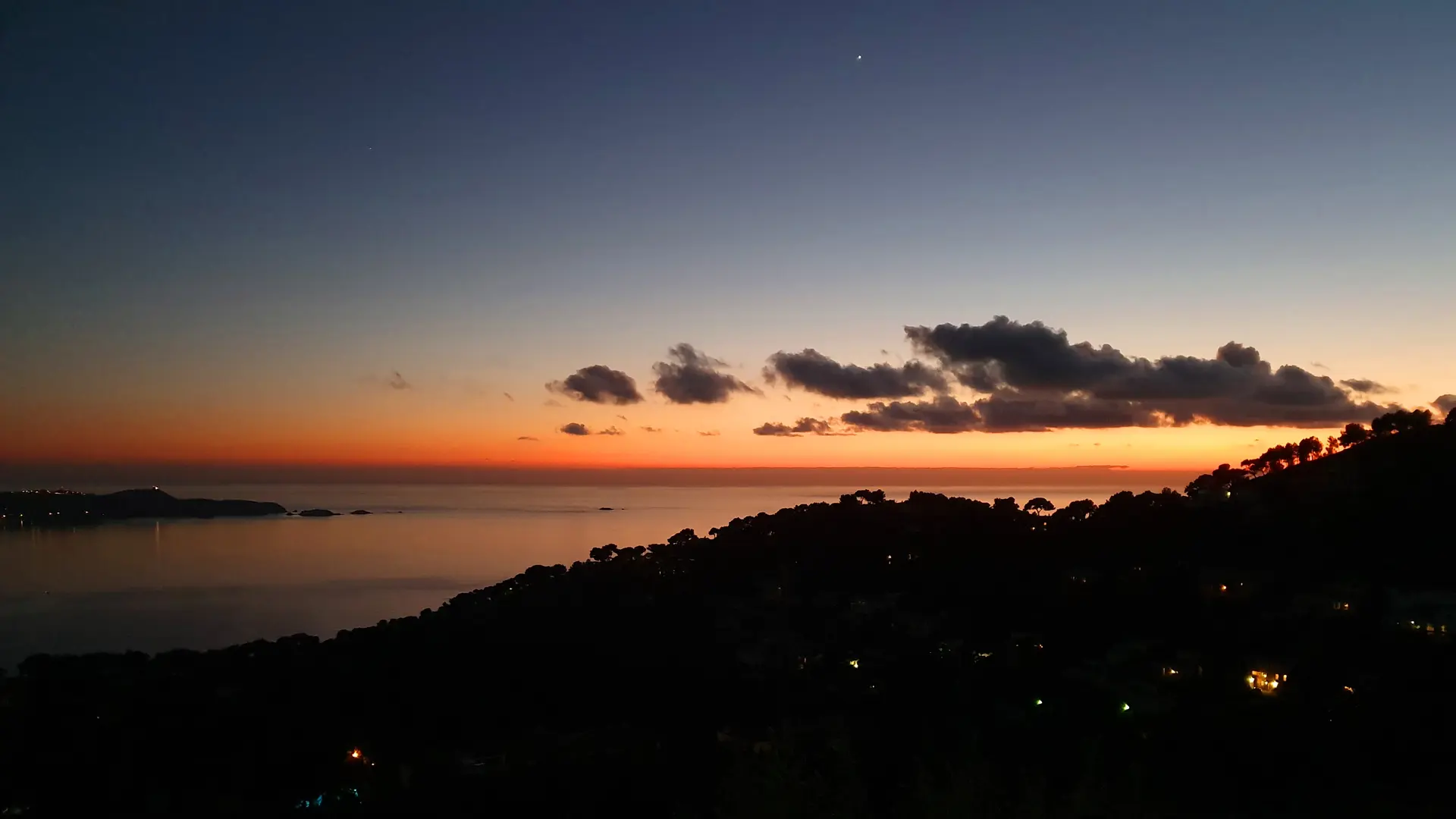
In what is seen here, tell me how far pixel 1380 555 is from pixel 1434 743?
46.0 ft

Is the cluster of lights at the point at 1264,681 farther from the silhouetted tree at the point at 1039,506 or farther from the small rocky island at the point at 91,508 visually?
the small rocky island at the point at 91,508

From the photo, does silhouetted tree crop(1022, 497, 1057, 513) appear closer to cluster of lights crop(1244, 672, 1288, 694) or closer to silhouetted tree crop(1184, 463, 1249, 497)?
silhouetted tree crop(1184, 463, 1249, 497)

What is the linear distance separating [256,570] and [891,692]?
69.0m

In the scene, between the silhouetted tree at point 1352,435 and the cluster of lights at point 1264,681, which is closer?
the cluster of lights at point 1264,681

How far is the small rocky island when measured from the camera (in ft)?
354

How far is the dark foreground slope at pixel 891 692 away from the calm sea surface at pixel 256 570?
1962 centimetres

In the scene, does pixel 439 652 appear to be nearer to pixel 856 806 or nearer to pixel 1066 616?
pixel 1066 616

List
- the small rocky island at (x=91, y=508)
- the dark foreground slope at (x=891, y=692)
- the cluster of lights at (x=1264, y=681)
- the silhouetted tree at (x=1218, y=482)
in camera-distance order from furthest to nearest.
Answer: the small rocky island at (x=91, y=508) < the silhouetted tree at (x=1218, y=482) < the cluster of lights at (x=1264, y=681) < the dark foreground slope at (x=891, y=692)

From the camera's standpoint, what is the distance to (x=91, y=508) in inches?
4424

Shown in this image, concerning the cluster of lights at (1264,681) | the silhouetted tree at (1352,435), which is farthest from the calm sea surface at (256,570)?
the cluster of lights at (1264,681)

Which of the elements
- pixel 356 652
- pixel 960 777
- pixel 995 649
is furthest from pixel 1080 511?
pixel 960 777

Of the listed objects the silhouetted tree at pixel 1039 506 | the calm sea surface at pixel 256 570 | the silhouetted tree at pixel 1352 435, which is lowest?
the calm sea surface at pixel 256 570

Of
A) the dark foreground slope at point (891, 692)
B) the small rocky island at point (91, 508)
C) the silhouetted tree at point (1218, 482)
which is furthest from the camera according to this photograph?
the small rocky island at point (91, 508)

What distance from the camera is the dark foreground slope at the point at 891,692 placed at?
476 inches
